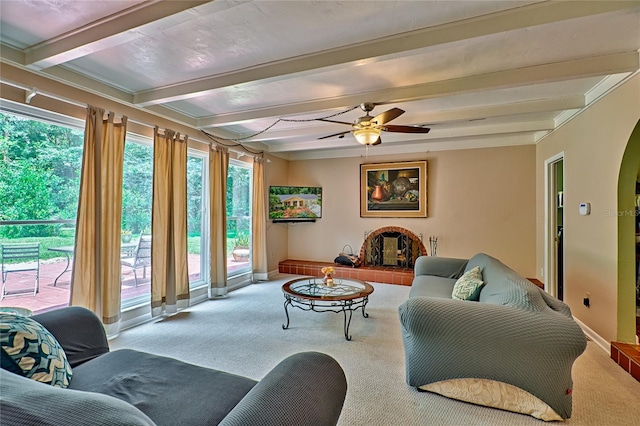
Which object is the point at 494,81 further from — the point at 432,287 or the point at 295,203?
the point at 295,203

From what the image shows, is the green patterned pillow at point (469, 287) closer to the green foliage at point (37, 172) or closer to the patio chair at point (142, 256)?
the patio chair at point (142, 256)

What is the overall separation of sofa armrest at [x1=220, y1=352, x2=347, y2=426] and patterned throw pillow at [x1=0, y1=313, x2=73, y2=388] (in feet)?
3.12

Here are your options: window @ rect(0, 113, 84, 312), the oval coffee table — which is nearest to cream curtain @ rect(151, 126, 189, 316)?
window @ rect(0, 113, 84, 312)

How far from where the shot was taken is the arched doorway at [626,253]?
8.59 ft

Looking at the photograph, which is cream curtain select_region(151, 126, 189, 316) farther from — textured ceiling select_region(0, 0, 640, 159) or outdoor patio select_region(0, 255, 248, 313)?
outdoor patio select_region(0, 255, 248, 313)

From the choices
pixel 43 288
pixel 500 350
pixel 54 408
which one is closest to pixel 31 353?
pixel 54 408

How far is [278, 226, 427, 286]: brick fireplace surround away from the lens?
17.5ft

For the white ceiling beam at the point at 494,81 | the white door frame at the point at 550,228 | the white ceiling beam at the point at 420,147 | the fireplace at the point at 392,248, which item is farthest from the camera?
the fireplace at the point at 392,248

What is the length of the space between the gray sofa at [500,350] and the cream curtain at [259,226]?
3.85m

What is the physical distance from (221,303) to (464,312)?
11.1 ft

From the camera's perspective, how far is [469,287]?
279 cm

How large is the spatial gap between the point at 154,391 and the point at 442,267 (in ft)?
11.8

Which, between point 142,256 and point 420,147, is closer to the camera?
point 142,256

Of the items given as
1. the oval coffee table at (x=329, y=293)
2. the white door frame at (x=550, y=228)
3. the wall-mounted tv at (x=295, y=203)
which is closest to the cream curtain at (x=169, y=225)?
the oval coffee table at (x=329, y=293)
